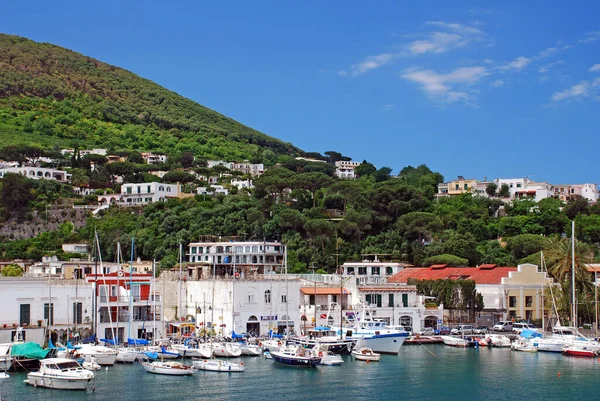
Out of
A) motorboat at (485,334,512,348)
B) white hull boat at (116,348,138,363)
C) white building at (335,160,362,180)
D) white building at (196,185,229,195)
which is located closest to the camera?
white hull boat at (116,348,138,363)

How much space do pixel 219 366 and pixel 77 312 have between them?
1300cm

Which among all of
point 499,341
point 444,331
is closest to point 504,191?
point 444,331

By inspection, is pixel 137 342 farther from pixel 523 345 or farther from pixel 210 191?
pixel 210 191

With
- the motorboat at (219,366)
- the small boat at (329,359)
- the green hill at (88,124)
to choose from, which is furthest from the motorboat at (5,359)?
the green hill at (88,124)

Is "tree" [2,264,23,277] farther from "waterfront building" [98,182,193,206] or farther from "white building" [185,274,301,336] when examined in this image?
"waterfront building" [98,182,193,206]

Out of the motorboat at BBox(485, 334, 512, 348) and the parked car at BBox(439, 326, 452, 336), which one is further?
the parked car at BBox(439, 326, 452, 336)

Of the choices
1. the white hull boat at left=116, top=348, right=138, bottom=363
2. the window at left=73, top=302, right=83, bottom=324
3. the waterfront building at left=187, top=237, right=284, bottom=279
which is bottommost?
the white hull boat at left=116, top=348, right=138, bottom=363

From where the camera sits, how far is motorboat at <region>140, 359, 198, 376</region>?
47.3 m

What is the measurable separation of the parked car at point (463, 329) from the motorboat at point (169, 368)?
27.3m

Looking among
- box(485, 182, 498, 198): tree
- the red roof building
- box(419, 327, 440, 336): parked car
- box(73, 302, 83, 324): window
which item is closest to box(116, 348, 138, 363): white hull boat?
box(73, 302, 83, 324): window

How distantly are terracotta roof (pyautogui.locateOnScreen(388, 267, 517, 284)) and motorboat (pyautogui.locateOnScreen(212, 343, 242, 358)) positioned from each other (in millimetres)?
27111

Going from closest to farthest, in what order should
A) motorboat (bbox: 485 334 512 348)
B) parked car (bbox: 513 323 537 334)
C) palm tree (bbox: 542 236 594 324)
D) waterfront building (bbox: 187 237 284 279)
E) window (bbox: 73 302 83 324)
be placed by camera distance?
window (bbox: 73 302 83 324) → motorboat (bbox: 485 334 512 348) → palm tree (bbox: 542 236 594 324) → parked car (bbox: 513 323 537 334) → waterfront building (bbox: 187 237 284 279)

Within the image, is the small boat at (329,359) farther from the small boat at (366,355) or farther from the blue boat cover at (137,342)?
the blue boat cover at (137,342)

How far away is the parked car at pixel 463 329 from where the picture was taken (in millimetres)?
68231
